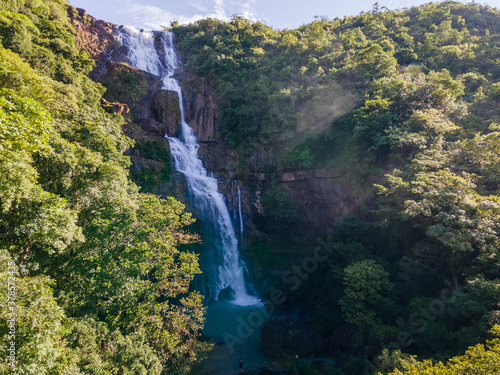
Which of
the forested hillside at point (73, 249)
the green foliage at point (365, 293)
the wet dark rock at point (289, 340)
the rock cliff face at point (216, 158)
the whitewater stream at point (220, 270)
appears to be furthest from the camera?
the rock cliff face at point (216, 158)

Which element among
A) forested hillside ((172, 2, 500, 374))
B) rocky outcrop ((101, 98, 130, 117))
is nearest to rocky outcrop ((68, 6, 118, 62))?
forested hillside ((172, 2, 500, 374))

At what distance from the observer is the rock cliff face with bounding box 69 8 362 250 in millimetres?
24234

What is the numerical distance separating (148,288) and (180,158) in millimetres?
16281

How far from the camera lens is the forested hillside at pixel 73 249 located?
590 cm

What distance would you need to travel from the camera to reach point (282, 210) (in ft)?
81.6

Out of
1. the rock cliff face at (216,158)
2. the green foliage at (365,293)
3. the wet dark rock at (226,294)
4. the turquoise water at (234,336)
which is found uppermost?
the rock cliff face at (216,158)

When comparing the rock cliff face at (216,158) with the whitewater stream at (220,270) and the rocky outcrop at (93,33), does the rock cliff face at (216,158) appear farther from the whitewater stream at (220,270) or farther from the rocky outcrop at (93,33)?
the rocky outcrop at (93,33)

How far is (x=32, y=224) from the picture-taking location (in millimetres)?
6570

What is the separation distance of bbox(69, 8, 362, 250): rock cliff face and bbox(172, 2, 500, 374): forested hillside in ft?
4.15

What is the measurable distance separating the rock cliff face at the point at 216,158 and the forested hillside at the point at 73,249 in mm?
11240

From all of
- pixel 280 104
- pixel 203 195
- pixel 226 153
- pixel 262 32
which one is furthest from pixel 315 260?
pixel 262 32

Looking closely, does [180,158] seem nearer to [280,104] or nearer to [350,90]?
[280,104]

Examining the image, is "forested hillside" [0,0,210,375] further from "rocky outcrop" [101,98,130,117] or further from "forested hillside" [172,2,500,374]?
"rocky outcrop" [101,98,130,117]

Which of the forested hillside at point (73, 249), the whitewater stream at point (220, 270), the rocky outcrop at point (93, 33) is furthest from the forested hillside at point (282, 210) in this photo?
the whitewater stream at point (220, 270)
